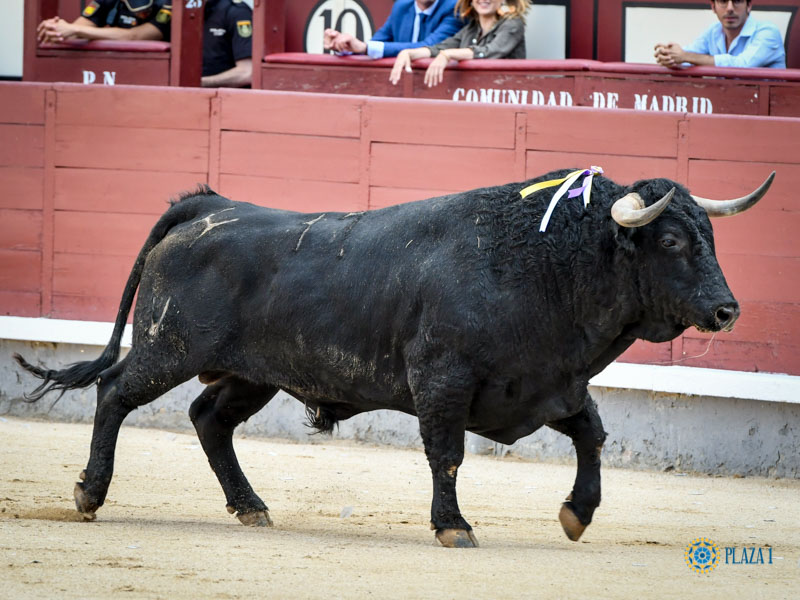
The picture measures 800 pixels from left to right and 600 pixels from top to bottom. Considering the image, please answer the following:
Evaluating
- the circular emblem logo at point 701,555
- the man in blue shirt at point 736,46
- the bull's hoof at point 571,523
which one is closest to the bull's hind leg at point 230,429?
the bull's hoof at point 571,523

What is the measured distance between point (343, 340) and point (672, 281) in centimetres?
133

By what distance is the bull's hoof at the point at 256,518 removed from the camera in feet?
18.6

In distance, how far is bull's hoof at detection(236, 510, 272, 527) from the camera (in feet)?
18.6

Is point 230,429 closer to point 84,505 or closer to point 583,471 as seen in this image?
point 84,505

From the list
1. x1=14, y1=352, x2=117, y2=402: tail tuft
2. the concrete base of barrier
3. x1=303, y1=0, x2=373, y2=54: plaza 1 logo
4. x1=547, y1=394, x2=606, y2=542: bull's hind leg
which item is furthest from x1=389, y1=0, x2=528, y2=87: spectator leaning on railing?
x1=547, y1=394, x2=606, y2=542: bull's hind leg

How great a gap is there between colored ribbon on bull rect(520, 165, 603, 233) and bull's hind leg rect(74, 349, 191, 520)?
168 cm

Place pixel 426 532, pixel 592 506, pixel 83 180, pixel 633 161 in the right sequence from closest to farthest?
pixel 592 506
pixel 426 532
pixel 633 161
pixel 83 180

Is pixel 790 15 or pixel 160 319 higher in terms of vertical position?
pixel 790 15

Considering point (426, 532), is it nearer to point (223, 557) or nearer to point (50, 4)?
point (223, 557)

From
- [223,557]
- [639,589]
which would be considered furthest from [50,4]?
[639,589]

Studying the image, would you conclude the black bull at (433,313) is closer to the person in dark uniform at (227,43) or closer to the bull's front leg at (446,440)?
the bull's front leg at (446,440)

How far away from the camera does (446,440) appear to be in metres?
5.02

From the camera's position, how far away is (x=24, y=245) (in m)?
8.76

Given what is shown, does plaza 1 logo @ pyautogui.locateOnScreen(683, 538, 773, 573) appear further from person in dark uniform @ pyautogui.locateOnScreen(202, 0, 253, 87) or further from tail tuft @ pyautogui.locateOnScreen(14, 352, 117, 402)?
person in dark uniform @ pyautogui.locateOnScreen(202, 0, 253, 87)
